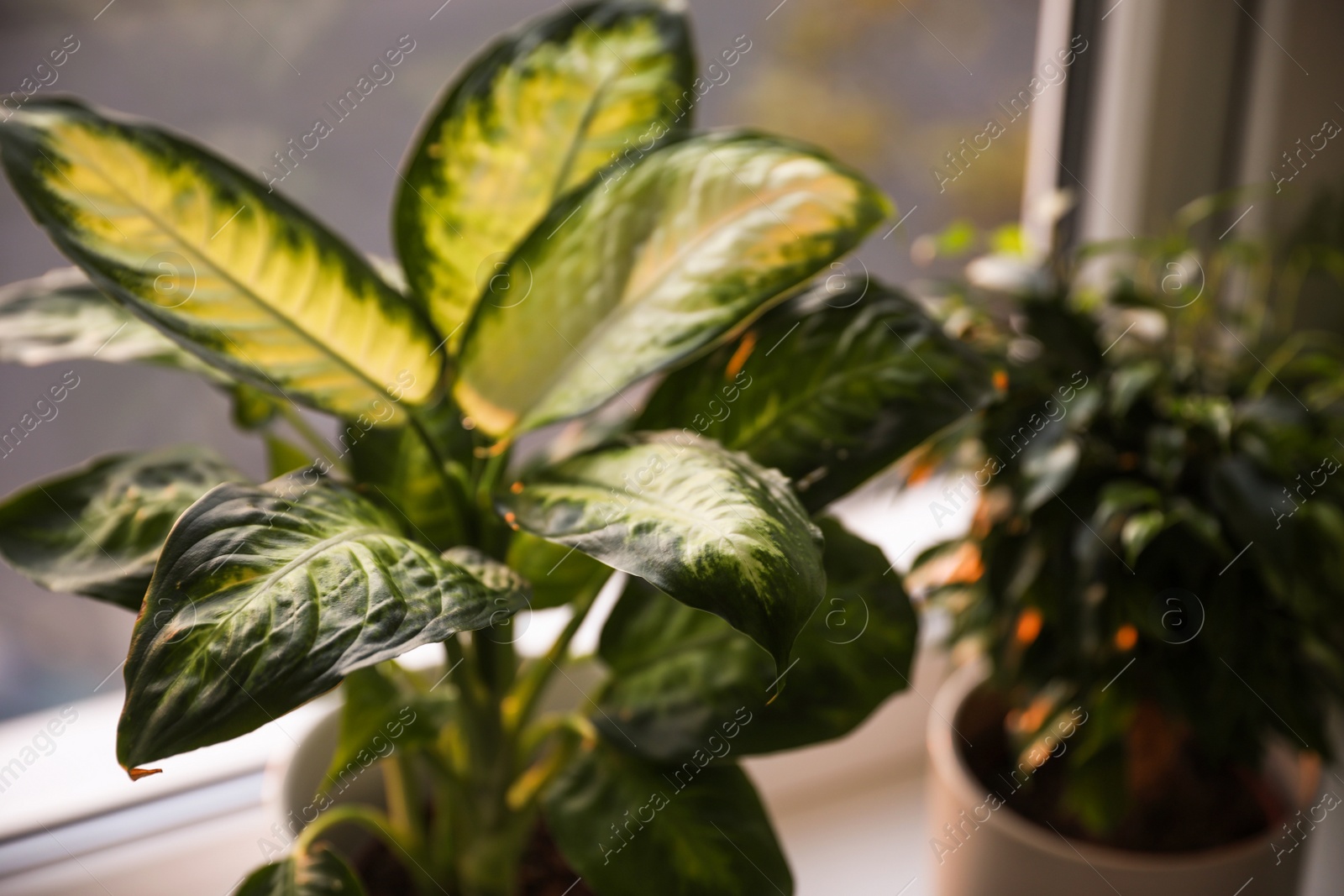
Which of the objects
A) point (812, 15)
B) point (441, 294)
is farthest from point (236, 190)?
point (812, 15)

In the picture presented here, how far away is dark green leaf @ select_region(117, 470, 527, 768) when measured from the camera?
34 centimetres

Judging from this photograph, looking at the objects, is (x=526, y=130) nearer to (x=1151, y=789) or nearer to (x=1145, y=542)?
(x=1145, y=542)

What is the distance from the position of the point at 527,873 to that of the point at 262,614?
1.35 ft

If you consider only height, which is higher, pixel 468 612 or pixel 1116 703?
pixel 468 612

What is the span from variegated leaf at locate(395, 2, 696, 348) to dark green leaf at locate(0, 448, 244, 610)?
17 centimetres

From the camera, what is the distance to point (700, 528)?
0.40 metres

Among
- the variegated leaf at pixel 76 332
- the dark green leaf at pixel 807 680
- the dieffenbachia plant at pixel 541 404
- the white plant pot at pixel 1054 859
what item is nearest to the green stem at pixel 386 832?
the dieffenbachia plant at pixel 541 404

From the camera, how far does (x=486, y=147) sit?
1.95ft

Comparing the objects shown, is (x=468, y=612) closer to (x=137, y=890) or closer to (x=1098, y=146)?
(x=137, y=890)

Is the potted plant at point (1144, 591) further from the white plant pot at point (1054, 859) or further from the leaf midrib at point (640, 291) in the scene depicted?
the leaf midrib at point (640, 291)

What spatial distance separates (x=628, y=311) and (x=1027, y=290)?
37cm

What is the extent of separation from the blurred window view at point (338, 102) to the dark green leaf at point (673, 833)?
14.7 inches

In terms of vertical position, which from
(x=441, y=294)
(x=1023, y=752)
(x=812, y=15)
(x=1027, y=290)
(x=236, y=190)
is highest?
(x=236, y=190)

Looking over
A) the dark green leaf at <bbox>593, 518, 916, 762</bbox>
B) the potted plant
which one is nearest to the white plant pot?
the potted plant
